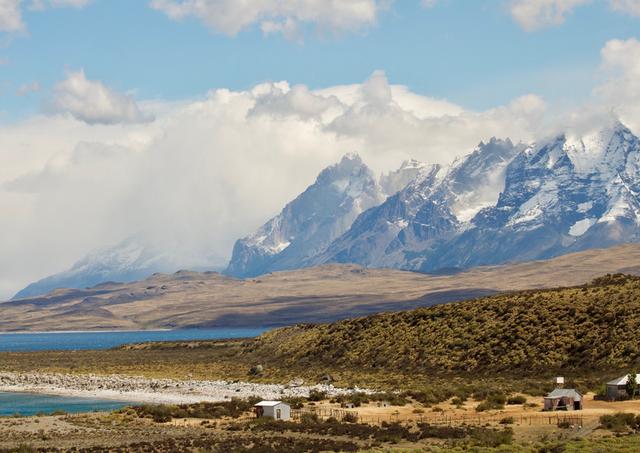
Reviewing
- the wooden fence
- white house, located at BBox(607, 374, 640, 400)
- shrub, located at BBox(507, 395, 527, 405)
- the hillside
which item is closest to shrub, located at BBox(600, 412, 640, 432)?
the wooden fence

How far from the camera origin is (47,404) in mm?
99312

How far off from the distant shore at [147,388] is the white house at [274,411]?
19.1 m

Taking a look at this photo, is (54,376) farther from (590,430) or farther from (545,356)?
(590,430)

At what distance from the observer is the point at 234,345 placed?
611 ft

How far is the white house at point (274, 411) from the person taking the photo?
74.6 metres

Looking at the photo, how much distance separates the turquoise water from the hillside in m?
34.2

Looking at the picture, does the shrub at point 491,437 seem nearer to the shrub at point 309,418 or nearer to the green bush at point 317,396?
the shrub at point 309,418

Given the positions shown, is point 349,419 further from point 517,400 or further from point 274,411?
point 517,400

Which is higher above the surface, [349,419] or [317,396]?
[317,396]

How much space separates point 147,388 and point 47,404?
14.4 metres

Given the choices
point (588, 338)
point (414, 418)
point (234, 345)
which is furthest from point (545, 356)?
point (234, 345)

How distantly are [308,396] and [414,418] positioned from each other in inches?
855

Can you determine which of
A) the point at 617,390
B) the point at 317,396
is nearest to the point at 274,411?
the point at 317,396

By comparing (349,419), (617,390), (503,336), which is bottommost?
(349,419)
